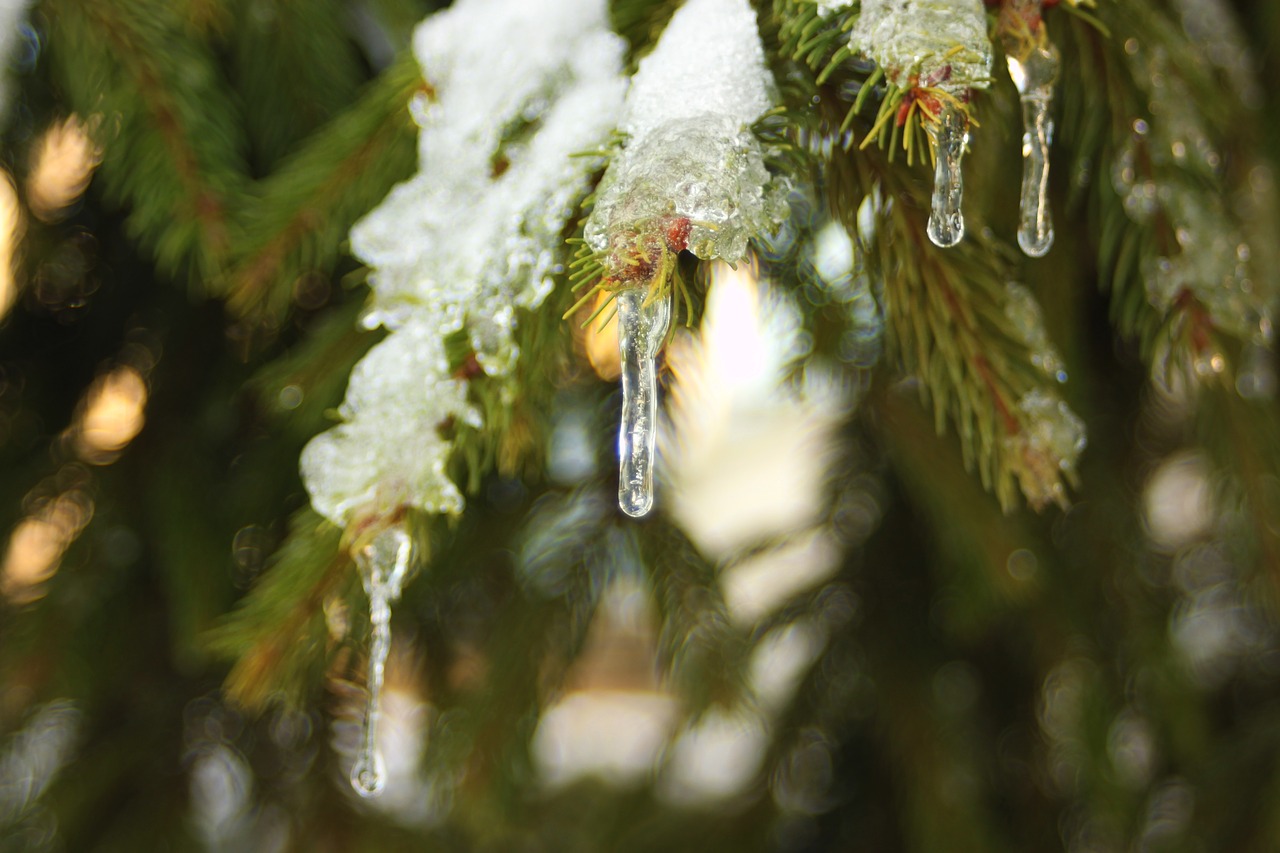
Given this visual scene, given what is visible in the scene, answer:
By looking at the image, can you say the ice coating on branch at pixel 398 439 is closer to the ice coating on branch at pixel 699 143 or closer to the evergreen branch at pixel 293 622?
the evergreen branch at pixel 293 622

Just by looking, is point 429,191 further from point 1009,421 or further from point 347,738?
point 347,738

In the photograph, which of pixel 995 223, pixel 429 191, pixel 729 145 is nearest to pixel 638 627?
pixel 995 223

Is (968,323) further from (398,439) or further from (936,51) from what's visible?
(398,439)

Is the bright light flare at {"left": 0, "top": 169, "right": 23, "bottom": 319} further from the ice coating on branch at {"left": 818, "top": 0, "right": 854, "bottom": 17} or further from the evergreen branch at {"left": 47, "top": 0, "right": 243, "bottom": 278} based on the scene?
the ice coating on branch at {"left": 818, "top": 0, "right": 854, "bottom": 17}

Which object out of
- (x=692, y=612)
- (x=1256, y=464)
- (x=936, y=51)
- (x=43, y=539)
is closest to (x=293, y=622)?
(x=936, y=51)

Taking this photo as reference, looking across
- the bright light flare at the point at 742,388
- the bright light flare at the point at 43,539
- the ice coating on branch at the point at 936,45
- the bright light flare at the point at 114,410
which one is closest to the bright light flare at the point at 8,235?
the bright light flare at the point at 114,410

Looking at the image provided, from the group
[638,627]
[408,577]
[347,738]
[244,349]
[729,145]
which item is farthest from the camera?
[638,627]

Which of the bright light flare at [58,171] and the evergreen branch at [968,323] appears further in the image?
the bright light flare at [58,171]
